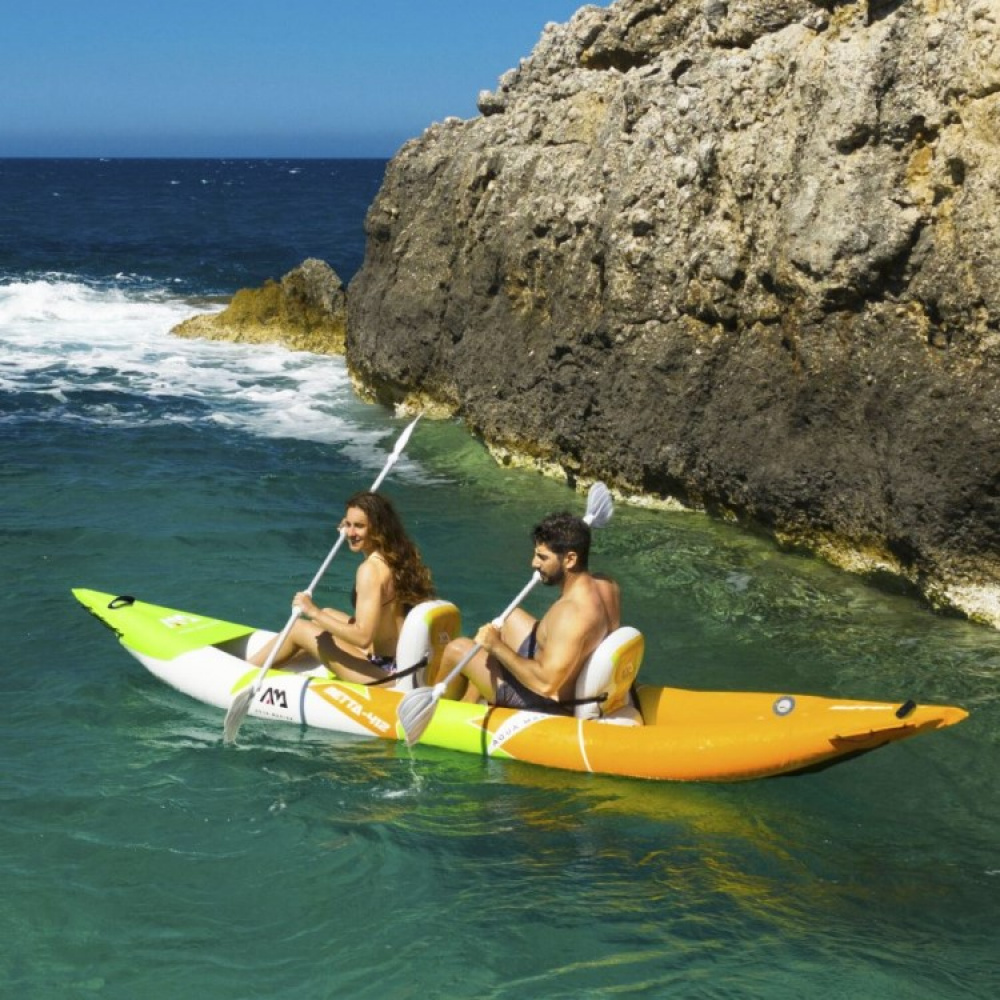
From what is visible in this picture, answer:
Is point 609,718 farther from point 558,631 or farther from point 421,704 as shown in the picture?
point 421,704

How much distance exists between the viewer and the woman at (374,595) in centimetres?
805

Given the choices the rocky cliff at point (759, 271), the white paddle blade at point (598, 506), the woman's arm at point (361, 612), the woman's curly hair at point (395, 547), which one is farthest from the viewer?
the rocky cliff at point (759, 271)

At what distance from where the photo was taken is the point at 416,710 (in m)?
7.81

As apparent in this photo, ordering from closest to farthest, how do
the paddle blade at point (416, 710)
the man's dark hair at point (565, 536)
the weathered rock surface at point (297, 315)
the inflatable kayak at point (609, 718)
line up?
1. the inflatable kayak at point (609, 718)
2. the man's dark hair at point (565, 536)
3. the paddle blade at point (416, 710)
4. the weathered rock surface at point (297, 315)

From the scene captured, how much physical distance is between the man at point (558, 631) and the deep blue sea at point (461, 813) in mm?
487

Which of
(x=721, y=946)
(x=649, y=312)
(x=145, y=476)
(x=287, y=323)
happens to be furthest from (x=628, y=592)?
(x=287, y=323)

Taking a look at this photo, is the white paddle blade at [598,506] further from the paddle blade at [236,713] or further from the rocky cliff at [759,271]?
the rocky cliff at [759,271]

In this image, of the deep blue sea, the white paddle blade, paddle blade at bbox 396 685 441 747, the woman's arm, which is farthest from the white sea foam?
paddle blade at bbox 396 685 441 747

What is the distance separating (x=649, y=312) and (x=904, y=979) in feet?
26.1

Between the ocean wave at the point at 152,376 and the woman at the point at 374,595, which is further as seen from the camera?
the ocean wave at the point at 152,376

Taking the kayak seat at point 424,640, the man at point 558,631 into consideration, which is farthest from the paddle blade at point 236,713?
the man at point 558,631

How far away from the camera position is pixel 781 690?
30.3 ft

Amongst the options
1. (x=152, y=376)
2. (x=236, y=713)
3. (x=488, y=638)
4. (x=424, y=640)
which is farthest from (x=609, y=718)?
(x=152, y=376)

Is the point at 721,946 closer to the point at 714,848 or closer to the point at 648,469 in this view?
the point at 714,848
